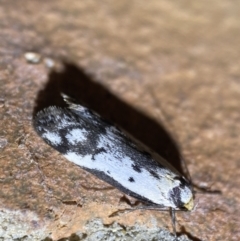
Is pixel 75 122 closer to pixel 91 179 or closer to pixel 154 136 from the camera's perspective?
pixel 91 179

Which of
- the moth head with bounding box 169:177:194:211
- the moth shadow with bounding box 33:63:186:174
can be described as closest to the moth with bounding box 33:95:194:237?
the moth head with bounding box 169:177:194:211

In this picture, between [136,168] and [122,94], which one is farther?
[122,94]

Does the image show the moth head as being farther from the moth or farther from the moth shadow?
the moth shadow

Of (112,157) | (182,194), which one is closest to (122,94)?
(112,157)

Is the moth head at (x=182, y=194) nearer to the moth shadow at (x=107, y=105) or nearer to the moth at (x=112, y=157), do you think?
the moth at (x=112, y=157)

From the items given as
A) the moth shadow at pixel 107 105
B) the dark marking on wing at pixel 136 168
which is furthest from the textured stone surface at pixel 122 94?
the dark marking on wing at pixel 136 168

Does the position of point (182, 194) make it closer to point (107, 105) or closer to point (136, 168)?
point (136, 168)

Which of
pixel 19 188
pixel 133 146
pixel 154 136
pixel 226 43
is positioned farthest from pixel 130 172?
pixel 226 43
